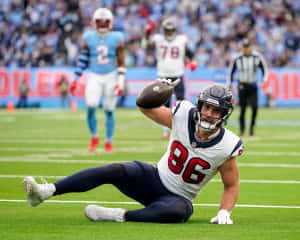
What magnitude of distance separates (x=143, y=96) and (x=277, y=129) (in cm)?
1114

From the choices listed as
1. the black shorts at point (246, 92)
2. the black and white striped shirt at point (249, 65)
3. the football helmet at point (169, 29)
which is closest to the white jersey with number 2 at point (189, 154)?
the football helmet at point (169, 29)

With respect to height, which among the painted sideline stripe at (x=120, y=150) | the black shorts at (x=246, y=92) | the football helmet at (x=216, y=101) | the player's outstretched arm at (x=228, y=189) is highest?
the football helmet at (x=216, y=101)

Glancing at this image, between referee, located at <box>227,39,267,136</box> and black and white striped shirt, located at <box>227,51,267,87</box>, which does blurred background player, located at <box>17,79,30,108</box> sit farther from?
black and white striped shirt, located at <box>227,51,267,87</box>

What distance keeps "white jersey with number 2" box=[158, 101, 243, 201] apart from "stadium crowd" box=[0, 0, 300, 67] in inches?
834

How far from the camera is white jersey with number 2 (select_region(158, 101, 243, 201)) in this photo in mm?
5203

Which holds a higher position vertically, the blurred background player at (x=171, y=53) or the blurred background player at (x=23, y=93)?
the blurred background player at (x=171, y=53)

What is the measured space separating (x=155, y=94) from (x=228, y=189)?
93 centimetres

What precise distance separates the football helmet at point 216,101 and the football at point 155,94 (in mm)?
234

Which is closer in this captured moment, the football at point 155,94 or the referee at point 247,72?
the football at point 155,94

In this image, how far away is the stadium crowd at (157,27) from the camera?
88.4 feet

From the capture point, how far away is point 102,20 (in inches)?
437

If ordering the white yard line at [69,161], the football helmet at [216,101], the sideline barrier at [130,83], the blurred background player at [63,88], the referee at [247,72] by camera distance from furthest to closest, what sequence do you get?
1. the blurred background player at [63,88]
2. the sideline barrier at [130,83]
3. the referee at [247,72]
4. the white yard line at [69,161]
5. the football helmet at [216,101]

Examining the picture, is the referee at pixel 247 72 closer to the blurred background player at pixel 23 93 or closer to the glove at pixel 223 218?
the glove at pixel 223 218

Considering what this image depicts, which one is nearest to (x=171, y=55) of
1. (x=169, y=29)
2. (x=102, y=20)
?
(x=169, y=29)
